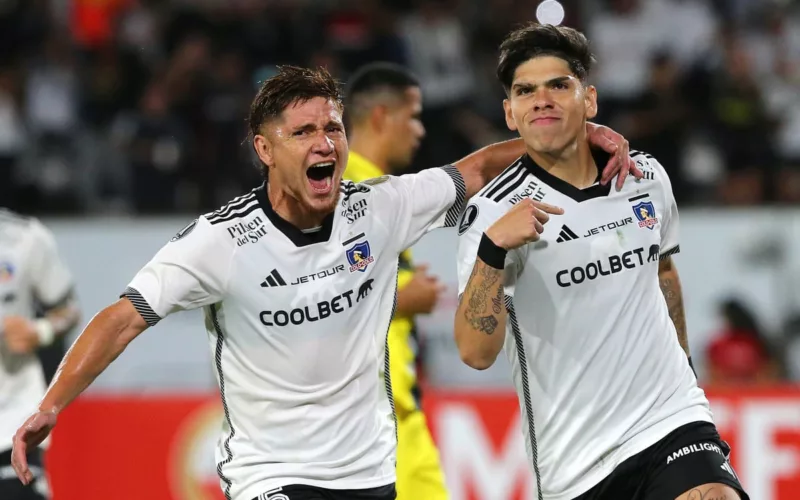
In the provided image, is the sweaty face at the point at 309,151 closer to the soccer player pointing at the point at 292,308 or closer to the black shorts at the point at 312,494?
the soccer player pointing at the point at 292,308

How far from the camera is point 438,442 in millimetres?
9312

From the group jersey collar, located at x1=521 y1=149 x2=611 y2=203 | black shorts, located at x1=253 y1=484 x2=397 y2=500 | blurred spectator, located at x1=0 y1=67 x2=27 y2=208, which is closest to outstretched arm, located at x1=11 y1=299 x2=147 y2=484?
black shorts, located at x1=253 y1=484 x2=397 y2=500

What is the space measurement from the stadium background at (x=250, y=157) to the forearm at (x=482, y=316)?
174 inches

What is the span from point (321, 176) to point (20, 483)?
287cm

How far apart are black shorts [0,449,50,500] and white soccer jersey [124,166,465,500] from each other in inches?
89.5

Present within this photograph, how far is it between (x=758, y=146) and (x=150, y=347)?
19.0 feet

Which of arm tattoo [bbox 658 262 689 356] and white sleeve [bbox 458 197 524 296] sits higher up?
white sleeve [bbox 458 197 524 296]

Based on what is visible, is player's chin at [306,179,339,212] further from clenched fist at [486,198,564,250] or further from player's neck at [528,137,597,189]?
player's neck at [528,137,597,189]

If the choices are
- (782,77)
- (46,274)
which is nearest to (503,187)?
(46,274)

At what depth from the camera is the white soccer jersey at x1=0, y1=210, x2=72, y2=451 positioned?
7176 mm

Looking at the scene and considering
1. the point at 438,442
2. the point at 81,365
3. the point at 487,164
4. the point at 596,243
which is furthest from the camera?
the point at 438,442

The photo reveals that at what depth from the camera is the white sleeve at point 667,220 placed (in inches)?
212

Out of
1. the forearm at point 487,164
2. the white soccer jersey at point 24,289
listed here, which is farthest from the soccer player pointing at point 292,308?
the white soccer jersey at point 24,289

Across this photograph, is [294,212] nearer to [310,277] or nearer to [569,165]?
[310,277]
